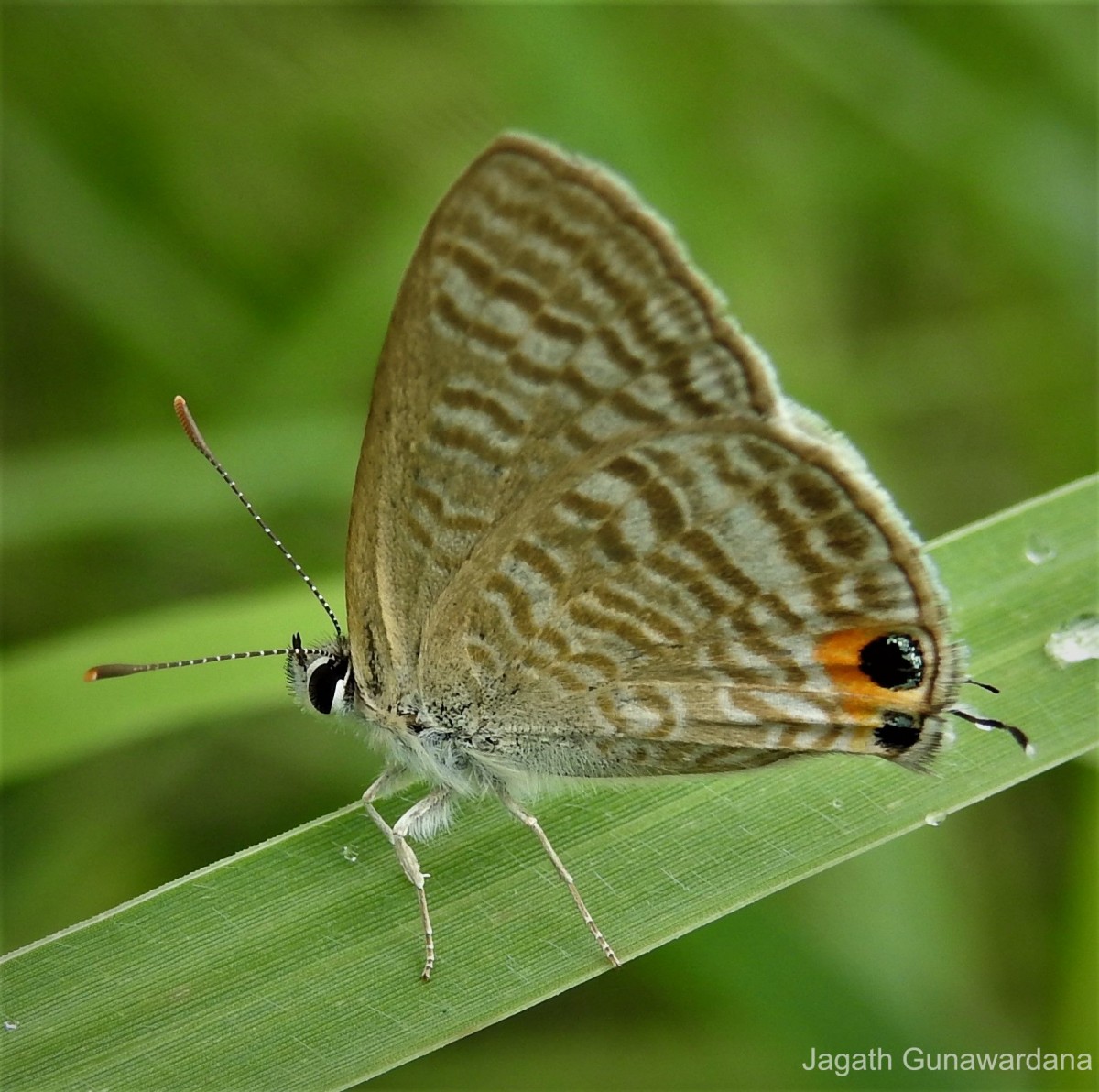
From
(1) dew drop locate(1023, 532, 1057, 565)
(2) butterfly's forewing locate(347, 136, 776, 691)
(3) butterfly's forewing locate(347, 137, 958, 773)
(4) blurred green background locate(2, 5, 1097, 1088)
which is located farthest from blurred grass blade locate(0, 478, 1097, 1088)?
(4) blurred green background locate(2, 5, 1097, 1088)

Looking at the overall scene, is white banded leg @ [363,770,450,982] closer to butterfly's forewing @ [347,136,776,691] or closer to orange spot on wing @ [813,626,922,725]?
butterfly's forewing @ [347,136,776,691]

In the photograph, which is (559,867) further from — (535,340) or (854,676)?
(535,340)

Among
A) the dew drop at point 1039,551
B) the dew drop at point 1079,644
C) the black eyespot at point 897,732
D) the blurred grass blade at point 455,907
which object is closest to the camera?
the blurred grass blade at point 455,907

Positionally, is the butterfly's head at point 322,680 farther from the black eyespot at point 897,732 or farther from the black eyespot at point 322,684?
the black eyespot at point 897,732

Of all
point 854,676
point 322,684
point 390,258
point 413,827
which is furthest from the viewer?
point 390,258

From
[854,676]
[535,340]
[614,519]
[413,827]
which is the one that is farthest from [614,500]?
[413,827]

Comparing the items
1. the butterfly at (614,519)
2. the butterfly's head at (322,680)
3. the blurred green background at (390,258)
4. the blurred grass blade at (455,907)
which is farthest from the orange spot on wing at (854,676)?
the blurred green background at (390,258)

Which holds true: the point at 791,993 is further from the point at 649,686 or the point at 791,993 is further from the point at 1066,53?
the point at 1066,53

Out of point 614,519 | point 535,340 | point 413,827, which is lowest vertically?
point 413,827
